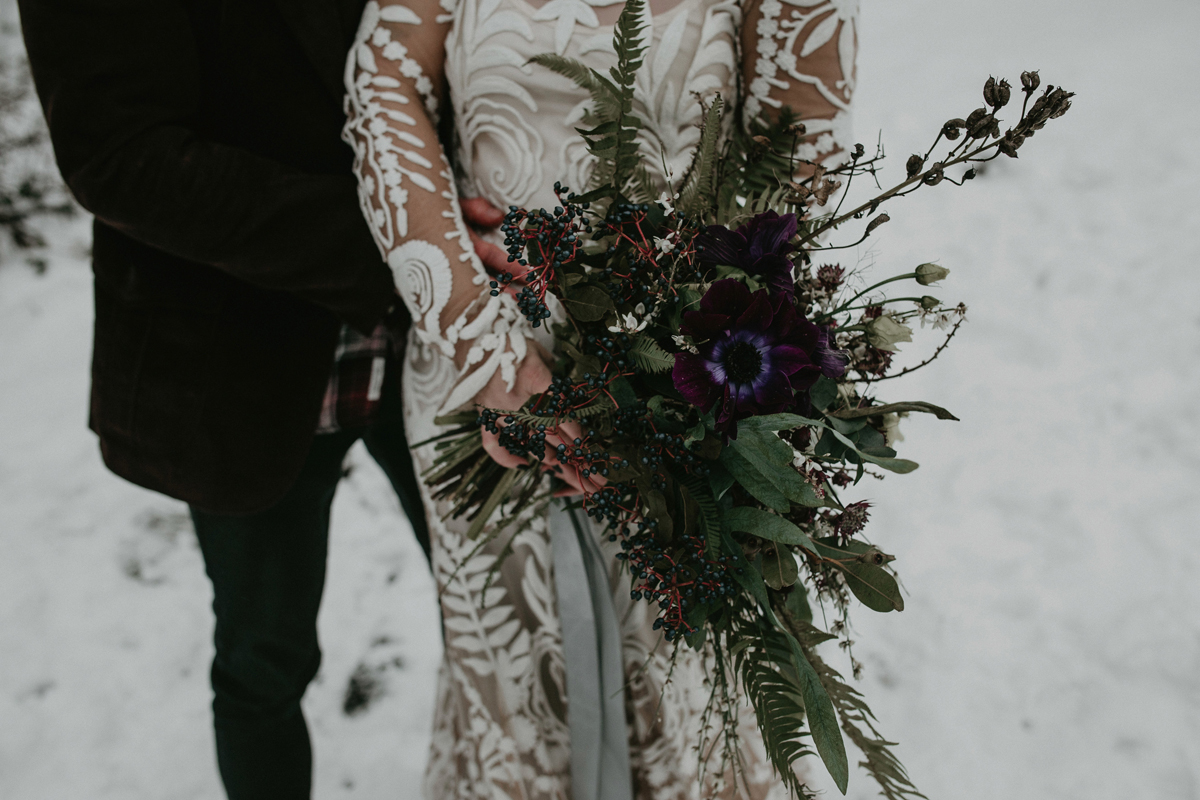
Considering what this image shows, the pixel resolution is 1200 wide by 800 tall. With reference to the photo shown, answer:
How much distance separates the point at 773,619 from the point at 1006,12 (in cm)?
409

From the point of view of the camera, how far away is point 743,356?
61cm

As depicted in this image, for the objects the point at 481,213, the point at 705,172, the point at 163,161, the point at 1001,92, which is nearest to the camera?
the point at 1001,92

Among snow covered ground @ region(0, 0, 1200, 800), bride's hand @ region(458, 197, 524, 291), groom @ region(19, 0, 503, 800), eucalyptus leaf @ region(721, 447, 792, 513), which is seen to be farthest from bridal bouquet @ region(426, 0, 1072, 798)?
snow covered ground @ region(0, 0, 1200, 800)

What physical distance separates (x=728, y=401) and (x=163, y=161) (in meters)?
0.72

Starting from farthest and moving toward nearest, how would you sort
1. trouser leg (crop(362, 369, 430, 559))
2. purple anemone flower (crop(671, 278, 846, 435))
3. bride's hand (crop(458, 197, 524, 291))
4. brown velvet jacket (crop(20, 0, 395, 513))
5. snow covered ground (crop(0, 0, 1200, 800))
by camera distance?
snow covered ground (crop(0, 0, 1200, 800))
trouser leg (crop(362, 369, 430, 559))
bride's hand (crop(458, 197, 524, 291))
brown velvet jacket (crop(20, 0, 395, 513))
purple anemone flower (crop(671, 278, 846, 435))

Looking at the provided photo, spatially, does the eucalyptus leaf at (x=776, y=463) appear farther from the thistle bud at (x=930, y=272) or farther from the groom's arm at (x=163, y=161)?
the groom's arm at (x=163, y=161)

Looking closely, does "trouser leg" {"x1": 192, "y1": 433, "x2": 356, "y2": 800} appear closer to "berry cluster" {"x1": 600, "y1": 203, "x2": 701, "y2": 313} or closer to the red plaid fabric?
the red plaid fabric

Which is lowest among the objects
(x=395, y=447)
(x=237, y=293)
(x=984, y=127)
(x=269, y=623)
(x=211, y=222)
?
(x=269, y=623)

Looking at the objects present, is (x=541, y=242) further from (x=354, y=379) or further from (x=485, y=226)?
(x=354, y=379)

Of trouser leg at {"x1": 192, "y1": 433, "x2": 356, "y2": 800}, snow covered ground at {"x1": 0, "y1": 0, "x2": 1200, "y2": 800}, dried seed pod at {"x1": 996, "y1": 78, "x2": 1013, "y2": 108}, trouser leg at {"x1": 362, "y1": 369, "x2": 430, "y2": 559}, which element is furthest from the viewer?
snow covered ground at {"x1": 0, "y1": 0, "x2": 1200, "y2": 800}

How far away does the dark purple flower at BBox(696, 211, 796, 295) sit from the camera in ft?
2.01

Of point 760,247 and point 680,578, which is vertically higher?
point 760,247

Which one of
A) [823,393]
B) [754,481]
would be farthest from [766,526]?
[823,393]

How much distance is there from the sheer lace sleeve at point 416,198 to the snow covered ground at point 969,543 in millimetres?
1121
